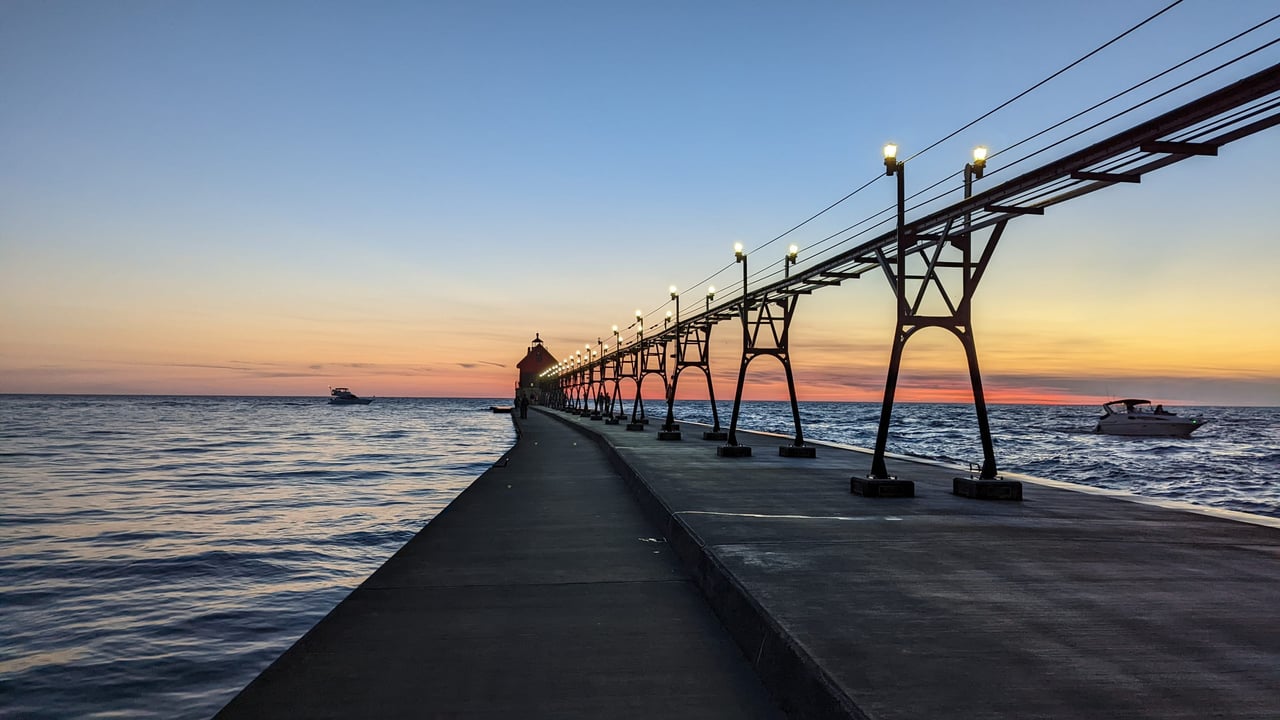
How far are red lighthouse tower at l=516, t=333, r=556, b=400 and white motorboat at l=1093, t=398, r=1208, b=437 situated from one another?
106462 mm

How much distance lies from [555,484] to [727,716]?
1468 cm

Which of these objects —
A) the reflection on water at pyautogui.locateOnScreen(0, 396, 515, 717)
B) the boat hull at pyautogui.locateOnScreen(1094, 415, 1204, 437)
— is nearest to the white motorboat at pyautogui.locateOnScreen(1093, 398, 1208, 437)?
the boat hull at pyautogui.locateOnScreen(1094, 415, 1204, 437)

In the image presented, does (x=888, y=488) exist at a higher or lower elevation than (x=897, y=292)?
lower

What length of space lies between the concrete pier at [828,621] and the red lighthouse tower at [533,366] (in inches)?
5820

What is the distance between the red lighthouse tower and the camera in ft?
522

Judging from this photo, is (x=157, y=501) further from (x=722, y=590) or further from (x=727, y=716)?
(x=727, y=716)

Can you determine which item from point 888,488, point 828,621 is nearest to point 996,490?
point 888,488

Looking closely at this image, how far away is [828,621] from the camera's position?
5.53m

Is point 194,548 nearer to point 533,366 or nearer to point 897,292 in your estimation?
point 897,292

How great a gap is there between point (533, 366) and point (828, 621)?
6208 inches

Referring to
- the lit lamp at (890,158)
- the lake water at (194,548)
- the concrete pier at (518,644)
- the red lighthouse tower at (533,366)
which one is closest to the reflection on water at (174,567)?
the lake water at (194,548)

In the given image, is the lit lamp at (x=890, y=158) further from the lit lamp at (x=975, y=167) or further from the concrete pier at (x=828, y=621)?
the concrete pier at (x=828, y=621)

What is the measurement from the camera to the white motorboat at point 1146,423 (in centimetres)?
6775

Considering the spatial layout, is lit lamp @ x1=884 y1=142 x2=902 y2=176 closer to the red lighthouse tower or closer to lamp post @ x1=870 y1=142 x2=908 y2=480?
lamp post @ x1=870 y1=142 x2=908 y2=480
